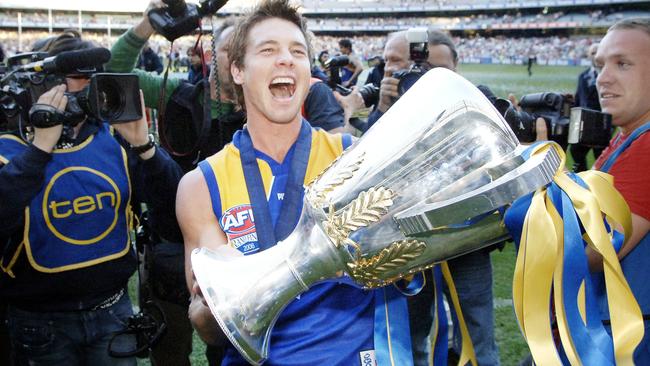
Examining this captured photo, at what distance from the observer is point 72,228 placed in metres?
1.99

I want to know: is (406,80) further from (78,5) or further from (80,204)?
(78,5)

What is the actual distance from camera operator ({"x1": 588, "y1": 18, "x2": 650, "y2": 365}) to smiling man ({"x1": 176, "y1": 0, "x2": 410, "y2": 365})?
74cm

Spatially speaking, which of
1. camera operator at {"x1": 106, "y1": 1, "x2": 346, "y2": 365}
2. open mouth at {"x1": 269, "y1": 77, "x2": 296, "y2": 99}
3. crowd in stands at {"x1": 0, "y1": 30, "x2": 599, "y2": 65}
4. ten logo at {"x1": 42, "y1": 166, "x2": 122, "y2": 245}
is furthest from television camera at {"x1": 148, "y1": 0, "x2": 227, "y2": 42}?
crowd in stands at {"x1": 0, "y1": 30, "x2": 599, "y2": 65}

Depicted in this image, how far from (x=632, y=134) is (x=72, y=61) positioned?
6.03 feet

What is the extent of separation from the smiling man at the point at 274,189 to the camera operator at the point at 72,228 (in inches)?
23.6

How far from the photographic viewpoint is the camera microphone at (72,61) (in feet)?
6.28

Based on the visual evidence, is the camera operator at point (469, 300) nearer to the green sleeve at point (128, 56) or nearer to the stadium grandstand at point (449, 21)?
the green sleeve at point (128, 56)

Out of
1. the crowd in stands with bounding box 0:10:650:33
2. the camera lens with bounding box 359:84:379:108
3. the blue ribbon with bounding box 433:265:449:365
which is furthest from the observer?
the crowd in stands with bounding box 0:10:650:33

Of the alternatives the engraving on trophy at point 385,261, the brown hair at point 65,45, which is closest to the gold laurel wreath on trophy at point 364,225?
the engraving on trophy at point 385,261

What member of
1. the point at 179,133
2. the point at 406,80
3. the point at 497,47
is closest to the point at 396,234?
the point at 406,80

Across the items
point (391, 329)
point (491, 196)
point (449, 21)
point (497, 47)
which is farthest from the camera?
point (449, 21)

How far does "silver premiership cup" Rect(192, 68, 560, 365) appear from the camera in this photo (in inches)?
34.5

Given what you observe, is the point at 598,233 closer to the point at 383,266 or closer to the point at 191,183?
the point at 383,266

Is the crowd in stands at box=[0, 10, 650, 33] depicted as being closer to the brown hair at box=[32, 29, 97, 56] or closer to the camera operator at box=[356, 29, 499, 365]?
the camera operator at box=[356, 29, 499, 365]
